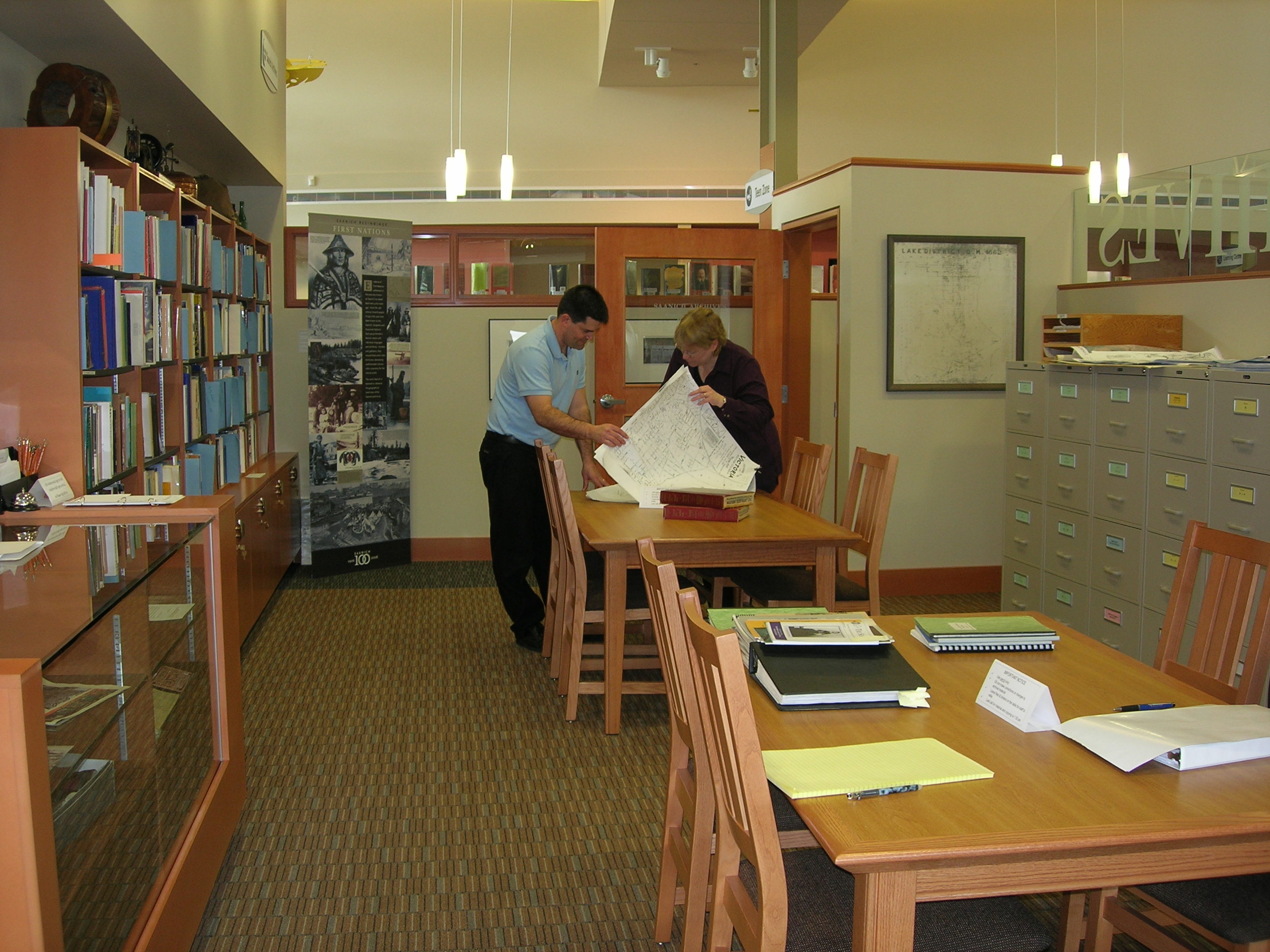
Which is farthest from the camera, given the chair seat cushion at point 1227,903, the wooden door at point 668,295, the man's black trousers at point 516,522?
the wooden door at point 668,295

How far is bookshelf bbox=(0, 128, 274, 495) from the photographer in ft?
11.0

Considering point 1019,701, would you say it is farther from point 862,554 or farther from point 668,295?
point 668,295

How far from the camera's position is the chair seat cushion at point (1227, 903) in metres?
1.75

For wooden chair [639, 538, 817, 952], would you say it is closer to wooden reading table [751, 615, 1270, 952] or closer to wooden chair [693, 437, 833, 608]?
wooden reading table [751, 615, 1270, 952]

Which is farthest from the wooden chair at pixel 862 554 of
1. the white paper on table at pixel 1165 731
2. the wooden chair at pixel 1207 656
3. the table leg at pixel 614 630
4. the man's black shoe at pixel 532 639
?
the white paper on table at pixel 1165 731

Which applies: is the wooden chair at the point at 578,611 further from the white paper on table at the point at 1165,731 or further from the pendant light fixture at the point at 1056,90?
the pendant light fixture at the point at 1056,90

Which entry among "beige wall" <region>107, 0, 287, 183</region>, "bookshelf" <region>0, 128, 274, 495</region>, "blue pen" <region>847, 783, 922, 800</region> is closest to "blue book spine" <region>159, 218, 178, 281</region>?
"bookshelf" <region>0, 128, 274, 495</region>

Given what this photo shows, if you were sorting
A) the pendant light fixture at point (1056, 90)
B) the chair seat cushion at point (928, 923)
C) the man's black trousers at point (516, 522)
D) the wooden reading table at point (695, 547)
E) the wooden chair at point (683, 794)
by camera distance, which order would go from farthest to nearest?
1. the pendant light fixture at point (1056, 90)
2. the man's black trousers at point (516, 522)
3. the wooden reading table at point (695, 547)
4. the wooden chair at point (683, 794)
5. the chair seat cushion at point (928, 923)

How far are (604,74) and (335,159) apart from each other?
2825 millimetres

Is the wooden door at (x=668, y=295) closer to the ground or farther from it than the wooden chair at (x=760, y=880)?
farther from it

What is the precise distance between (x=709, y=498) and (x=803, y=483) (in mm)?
787

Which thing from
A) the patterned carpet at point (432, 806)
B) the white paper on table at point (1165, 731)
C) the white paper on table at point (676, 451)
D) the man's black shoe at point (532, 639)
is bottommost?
the patterned carpet at point (432, 806)

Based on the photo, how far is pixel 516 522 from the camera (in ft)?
15.9

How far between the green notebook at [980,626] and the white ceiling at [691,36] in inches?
221
